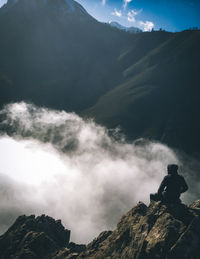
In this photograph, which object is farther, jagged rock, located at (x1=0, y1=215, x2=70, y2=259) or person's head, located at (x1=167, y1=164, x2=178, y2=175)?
jagged rock, located at (x1=0, y1=215, x2=70, y2=259)

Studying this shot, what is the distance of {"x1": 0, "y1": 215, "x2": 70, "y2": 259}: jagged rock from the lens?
2625cm

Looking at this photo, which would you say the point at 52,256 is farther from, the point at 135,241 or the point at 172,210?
the point at 172,210

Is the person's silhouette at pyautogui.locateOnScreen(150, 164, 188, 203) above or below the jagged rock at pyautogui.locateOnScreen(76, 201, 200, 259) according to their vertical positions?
above

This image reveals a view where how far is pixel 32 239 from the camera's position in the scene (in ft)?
90.1

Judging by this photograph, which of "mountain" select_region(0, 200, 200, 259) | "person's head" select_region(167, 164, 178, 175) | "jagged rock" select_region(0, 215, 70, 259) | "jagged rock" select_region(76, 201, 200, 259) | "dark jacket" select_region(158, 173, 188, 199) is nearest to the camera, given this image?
"jagged rock" select_region(76, 201, 200, 259)

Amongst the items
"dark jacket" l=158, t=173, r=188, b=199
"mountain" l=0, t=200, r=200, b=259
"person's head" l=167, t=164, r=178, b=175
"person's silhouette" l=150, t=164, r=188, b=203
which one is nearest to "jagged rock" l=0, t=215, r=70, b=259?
"mountain" l=0, t=200, r=200, b=259

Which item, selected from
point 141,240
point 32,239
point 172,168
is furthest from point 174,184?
point 32,239

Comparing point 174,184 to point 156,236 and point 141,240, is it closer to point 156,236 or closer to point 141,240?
point 156,236

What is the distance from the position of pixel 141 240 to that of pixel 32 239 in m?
15.5

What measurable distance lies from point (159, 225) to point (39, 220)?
20.7 m

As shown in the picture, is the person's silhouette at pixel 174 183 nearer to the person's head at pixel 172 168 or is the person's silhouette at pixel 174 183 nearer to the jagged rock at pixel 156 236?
the person's head at pixel 172 168

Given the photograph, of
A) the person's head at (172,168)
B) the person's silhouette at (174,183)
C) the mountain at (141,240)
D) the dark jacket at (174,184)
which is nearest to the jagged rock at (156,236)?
the mountain at (141,240)

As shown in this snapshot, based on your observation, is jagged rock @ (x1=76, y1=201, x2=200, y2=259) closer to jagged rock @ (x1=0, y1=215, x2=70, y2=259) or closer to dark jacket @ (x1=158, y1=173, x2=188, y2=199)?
dark jacket @ (x1=158, y1=173, x2=188, y2=199)

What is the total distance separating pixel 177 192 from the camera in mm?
18391
